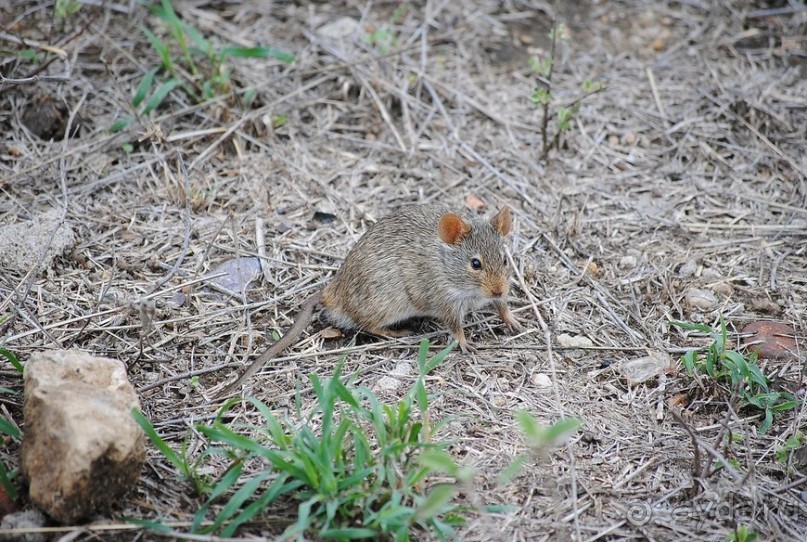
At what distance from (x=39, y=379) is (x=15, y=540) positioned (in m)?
0.65

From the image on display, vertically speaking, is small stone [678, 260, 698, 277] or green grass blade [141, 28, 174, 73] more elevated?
green grass blade [141, 28, 174, 73]

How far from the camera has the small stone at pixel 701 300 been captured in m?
4.76

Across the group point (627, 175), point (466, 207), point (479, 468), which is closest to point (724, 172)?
point (627, 175)

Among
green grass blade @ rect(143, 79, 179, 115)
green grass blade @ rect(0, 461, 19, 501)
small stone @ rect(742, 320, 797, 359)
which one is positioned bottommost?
small stone @ rect(742, 320, 797, 359)

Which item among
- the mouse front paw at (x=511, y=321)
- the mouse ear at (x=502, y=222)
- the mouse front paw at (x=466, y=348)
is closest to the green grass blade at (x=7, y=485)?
the mouse front paw at (x=466, y=348)

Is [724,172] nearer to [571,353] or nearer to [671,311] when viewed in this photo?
[671,311]

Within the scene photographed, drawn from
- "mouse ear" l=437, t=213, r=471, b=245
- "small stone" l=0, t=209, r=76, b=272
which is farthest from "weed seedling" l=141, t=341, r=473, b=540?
"small stone" l=0, t=209, r=76, b=272

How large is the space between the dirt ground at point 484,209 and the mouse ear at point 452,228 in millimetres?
623

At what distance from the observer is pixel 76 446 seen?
3.04 m

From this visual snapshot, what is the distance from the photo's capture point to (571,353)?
4504 millimetres

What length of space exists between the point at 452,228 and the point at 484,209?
115 cm

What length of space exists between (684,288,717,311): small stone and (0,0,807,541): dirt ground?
2cm

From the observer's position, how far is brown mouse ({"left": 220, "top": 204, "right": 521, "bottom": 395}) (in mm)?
4566

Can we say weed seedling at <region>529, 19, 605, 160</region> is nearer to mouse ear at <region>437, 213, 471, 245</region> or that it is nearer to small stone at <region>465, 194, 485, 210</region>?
small stone at <region>465, 194, 485, 210</region>
